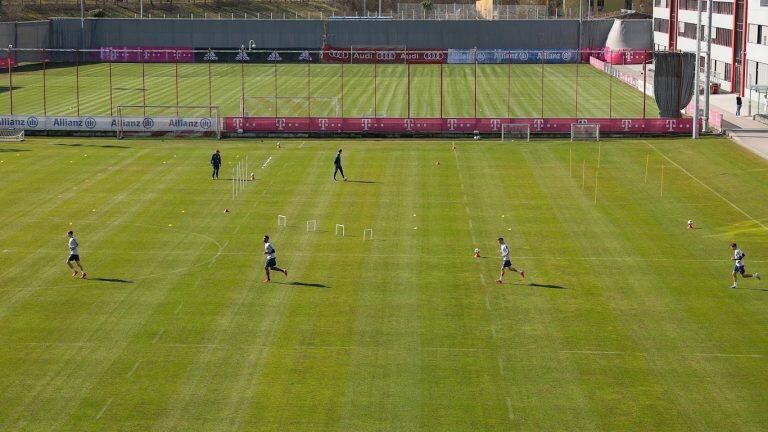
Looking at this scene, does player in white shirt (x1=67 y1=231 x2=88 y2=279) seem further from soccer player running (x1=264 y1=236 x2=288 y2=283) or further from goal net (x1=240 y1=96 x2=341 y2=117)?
goal net (x1=240 y1=96 x2=341 y2=117)

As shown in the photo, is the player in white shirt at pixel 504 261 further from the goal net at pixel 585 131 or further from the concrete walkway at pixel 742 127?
the goal net at pixel 585 131

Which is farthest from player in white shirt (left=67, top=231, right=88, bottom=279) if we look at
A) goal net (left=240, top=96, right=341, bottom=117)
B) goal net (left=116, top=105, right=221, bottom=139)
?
goal net (left=240, top=96, right=341, bottom=117)

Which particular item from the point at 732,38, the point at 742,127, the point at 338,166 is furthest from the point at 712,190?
the point at 732,38

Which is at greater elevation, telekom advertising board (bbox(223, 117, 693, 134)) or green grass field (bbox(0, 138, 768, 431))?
telekom advertising board (bbox(223, 117, 693, 134))

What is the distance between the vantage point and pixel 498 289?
1603 inches

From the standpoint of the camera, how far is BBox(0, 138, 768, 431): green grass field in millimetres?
29828

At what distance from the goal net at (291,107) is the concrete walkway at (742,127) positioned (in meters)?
28.6

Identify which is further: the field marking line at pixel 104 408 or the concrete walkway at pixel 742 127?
the concrete walkway at pixel 742 127

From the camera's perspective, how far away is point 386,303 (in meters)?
38.9

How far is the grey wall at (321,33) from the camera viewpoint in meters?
137

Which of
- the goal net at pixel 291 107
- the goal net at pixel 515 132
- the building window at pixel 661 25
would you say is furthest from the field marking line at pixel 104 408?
the building window at pixel 661 25

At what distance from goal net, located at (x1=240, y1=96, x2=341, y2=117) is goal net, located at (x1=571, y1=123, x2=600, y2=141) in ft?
62.3

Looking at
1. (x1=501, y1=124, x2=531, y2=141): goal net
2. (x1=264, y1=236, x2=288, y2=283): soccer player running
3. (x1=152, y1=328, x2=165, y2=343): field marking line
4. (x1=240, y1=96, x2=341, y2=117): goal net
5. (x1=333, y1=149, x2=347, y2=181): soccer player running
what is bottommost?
(x1=152, y1=328, x2=165, y2=343): field marking line

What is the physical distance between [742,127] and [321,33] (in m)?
68.2
